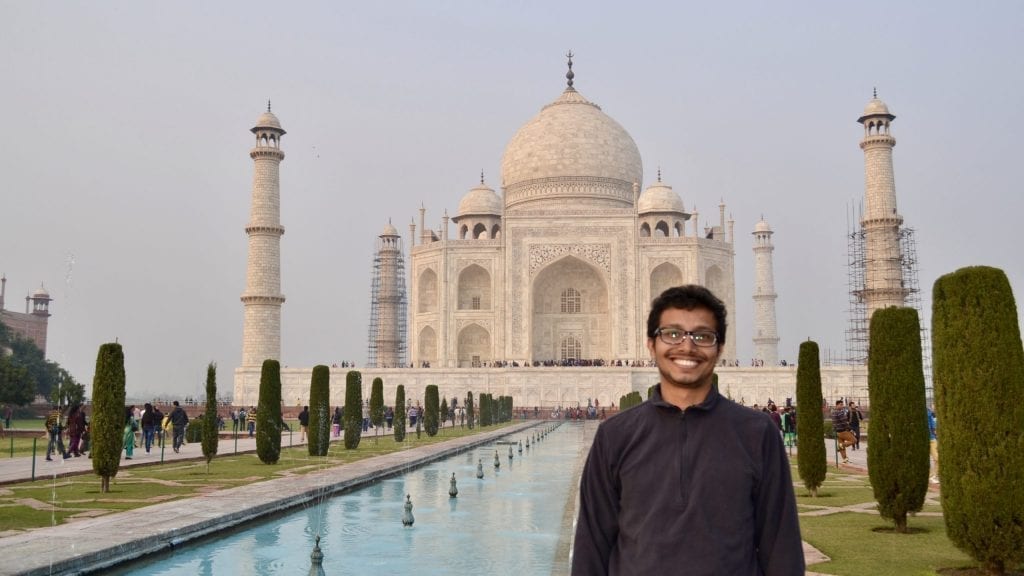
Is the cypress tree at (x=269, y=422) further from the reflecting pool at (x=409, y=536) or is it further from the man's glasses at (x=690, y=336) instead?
the man's glasses at (x=690, y=336)

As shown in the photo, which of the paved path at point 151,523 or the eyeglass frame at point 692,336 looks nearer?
the eyeglass frame at point 692,336

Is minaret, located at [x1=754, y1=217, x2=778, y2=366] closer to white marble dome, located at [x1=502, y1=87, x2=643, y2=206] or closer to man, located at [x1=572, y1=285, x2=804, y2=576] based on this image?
white marble dome, located at [x1=502, y1=87, x2=643, y2=206]

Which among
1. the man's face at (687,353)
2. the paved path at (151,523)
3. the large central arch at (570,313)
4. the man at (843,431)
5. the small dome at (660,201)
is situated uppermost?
the small dome at (660,201)

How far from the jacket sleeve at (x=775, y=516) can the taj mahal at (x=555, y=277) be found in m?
27.3

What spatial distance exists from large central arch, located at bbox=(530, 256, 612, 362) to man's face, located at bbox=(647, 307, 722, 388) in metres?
33.8

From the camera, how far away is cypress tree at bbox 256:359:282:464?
12.3 m

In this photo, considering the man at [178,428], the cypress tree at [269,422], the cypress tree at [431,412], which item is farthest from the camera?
the cypress tree at [431,412]

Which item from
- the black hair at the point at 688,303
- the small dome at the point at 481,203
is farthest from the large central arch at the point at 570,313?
the black hair at the point at 688,303

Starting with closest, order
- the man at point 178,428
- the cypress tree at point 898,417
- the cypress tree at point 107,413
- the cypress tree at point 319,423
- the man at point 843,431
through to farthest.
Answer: the cypress tree at point 898,417 → the cypress tree at point 107,413 → the man at point 843,431 → the cypress tree at point 319,423 → the man at point 178,428

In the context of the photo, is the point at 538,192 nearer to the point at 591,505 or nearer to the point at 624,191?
the point at 624,191

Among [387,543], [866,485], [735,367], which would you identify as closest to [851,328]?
[735,367]

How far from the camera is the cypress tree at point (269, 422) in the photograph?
40.5ft

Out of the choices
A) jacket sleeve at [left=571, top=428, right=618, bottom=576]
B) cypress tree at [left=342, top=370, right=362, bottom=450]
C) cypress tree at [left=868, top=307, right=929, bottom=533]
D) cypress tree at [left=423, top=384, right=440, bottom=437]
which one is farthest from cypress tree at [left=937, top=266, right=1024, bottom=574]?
cypress tree at [left=423, top=384, right=440, bottom=437]

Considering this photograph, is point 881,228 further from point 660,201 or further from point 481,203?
point 481,203
